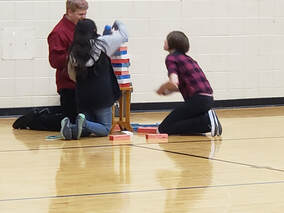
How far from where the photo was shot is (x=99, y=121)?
5.96 m

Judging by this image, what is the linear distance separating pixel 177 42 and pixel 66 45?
38.7 inches

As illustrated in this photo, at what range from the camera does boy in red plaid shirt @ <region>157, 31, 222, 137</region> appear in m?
5.95

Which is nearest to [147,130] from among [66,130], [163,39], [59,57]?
[66,130]

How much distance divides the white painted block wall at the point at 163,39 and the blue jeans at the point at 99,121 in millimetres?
1636

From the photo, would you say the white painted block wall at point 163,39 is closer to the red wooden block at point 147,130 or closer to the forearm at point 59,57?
the forearm at point 59,57

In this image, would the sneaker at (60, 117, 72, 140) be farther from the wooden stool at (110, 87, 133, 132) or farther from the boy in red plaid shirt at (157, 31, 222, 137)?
the boy in red plaid shirt at (157, 31, 222, 137)

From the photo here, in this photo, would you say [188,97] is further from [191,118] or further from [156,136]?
[156,136]

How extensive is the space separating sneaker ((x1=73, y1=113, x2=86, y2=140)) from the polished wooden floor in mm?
113

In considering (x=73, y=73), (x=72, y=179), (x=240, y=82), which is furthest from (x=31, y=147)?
(x=240, y=82)

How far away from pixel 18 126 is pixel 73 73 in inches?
38.7

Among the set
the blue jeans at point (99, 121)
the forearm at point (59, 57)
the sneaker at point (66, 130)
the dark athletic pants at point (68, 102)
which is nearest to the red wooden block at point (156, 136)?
the blue jeans at point (99, 121)

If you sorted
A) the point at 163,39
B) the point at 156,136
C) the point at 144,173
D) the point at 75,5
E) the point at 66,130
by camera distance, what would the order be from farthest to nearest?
the point at 163,39
the point at 75,5
the point at 156,136
the point at 66,130
the point at 144,173

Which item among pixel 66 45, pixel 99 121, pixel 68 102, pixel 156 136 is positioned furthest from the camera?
pixel 68 102

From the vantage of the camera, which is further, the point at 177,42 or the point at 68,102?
the point at 68,102
